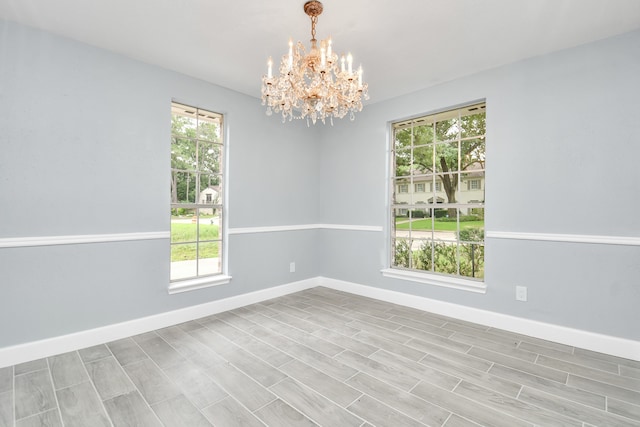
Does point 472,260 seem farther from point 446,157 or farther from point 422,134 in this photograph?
point 422,134

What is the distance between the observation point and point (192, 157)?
134 inches

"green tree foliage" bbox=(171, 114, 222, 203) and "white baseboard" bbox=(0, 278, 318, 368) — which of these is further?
"green tree foliage" bbox=(171, 114, 222, 203)

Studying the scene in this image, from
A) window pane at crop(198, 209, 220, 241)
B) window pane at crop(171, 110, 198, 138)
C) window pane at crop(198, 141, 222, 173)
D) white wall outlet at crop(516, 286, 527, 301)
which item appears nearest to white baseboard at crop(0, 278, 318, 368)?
window pane at crop(198, 209, 220, 241)

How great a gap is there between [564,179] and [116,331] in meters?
4.22

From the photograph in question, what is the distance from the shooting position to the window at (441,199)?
133 inches

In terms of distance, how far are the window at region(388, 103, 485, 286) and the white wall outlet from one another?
41 cm

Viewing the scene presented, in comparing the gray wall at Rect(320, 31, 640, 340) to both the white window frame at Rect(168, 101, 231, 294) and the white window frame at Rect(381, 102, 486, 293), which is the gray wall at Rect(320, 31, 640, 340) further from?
the white window frame at Rect(168, 101, 231, 294)

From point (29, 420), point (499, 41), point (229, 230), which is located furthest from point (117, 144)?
point (499, 41)

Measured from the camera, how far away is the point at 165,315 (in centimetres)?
307

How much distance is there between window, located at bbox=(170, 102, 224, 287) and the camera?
3.29 metres

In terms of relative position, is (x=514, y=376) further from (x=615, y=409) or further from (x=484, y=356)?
(x=615, y=409)

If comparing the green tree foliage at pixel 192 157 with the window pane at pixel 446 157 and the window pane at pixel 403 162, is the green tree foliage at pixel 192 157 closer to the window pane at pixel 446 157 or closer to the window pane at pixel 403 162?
the window pane at pixel 403 162

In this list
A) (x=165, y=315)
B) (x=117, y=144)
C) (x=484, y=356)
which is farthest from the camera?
(x=165, y=315)

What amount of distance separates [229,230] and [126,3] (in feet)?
7.39
